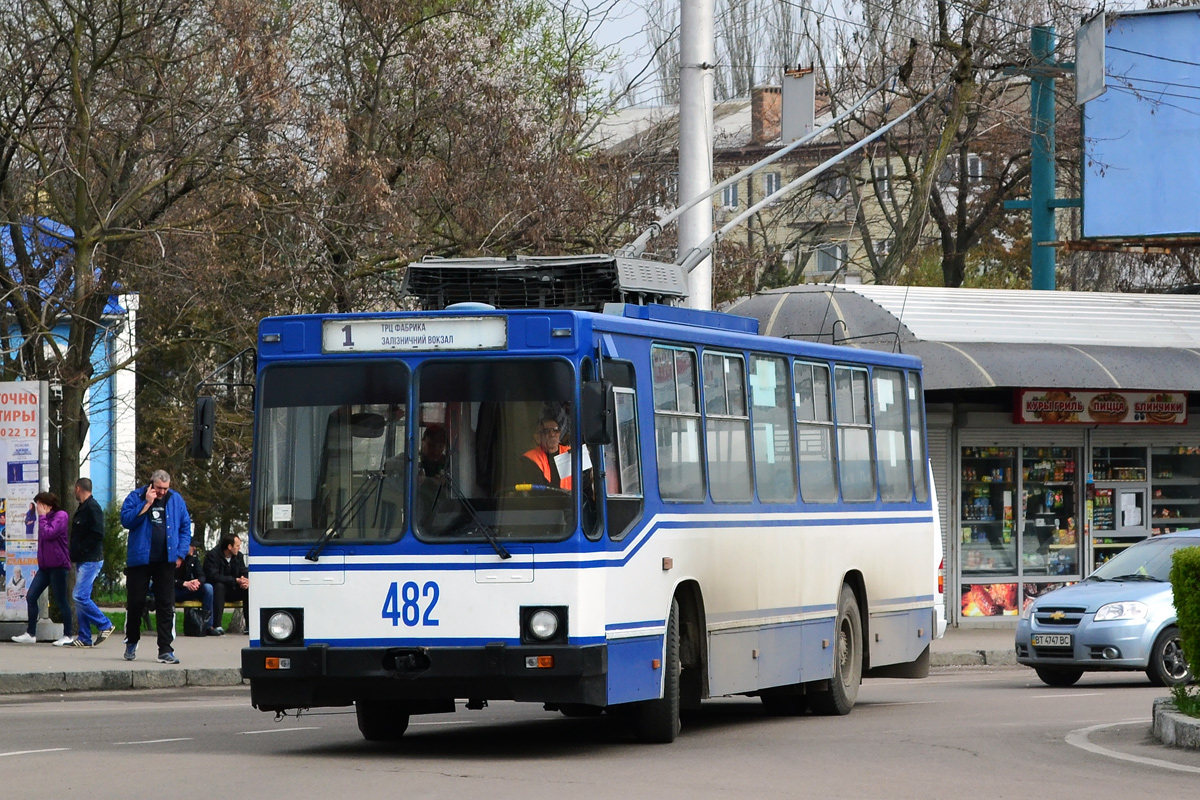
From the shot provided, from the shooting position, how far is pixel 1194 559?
12.1m

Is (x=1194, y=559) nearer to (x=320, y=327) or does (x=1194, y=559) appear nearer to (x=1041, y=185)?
(x=320, y=327)

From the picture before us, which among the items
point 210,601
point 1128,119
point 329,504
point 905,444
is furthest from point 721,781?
point 1128,119

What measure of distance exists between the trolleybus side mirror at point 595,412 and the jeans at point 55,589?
11988mm

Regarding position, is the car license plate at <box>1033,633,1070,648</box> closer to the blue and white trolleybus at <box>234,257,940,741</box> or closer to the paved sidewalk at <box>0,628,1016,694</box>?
the paved sidewalk at <box>0,628,1016,694</box>

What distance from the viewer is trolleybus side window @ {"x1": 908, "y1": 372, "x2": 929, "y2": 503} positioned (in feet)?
54.1

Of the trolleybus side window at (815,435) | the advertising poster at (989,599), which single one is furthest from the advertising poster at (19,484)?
the advertising poster at (989,599)

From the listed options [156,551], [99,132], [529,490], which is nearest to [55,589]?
[156,551]

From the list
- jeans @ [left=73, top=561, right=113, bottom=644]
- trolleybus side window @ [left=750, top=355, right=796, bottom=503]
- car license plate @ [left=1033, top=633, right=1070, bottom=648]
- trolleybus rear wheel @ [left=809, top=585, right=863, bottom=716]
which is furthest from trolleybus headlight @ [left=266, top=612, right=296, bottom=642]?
jeans @ [left=73, top=561, right=113, bottom=644]

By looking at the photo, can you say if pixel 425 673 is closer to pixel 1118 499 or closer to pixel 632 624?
pixel 632 624

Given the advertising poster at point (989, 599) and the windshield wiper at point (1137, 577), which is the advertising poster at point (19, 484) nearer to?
the windshield wiper at point (1137, 577)

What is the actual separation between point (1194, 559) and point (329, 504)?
5.38m

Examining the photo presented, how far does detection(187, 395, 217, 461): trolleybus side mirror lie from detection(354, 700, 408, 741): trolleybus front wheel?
197 centimetres

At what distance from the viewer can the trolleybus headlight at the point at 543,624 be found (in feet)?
35.7

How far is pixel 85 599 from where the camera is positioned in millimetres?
21234
